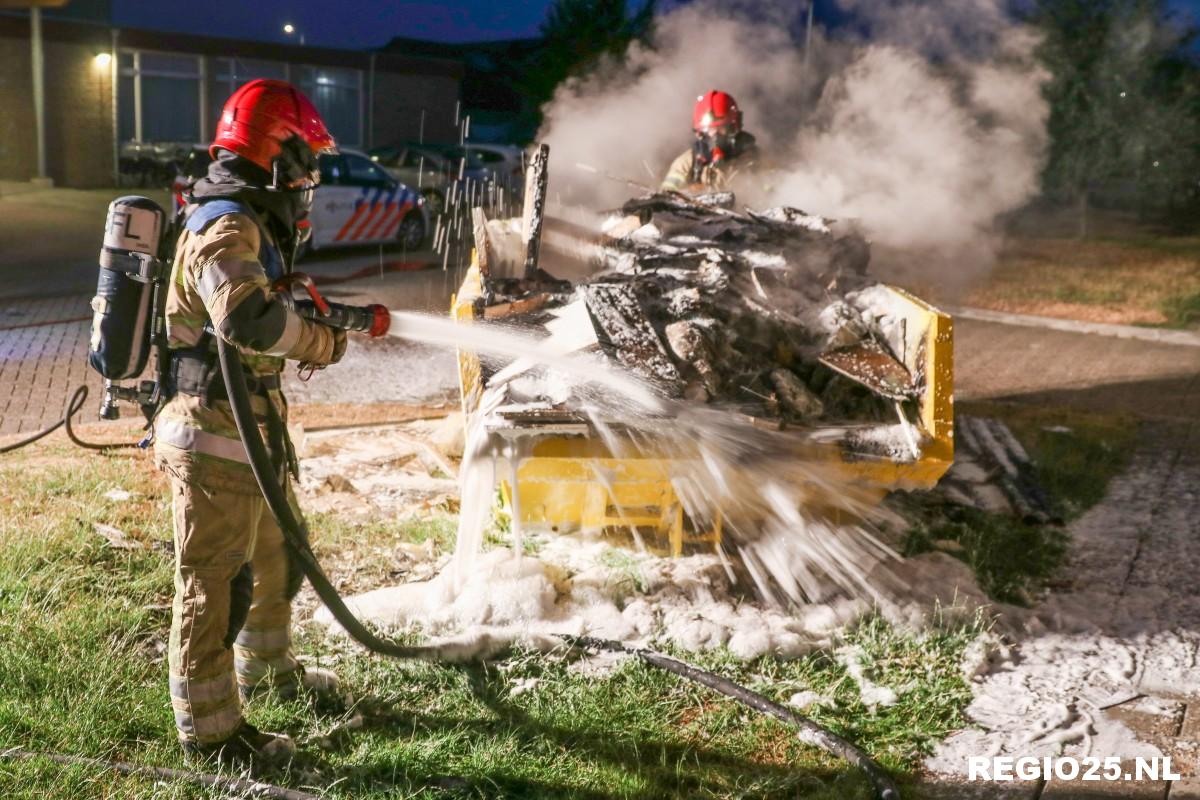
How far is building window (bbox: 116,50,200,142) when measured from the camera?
25906 mm

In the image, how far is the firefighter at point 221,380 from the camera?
319 cm

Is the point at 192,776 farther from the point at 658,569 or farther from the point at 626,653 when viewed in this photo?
the point at 658,569

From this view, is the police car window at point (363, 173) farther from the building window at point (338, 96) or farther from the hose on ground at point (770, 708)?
the building window at point (338, 96)

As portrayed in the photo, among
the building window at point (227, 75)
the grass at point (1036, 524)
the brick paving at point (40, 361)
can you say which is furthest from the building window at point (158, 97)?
the grass at point (1036, 524)

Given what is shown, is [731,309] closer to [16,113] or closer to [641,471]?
[641,471]

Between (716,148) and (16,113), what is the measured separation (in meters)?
21.0

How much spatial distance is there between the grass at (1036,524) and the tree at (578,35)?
1565 cm

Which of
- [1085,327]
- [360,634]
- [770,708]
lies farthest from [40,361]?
[1085,327]

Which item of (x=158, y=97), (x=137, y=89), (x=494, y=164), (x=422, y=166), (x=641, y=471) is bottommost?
(x=641, y=471)

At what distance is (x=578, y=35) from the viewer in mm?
22422

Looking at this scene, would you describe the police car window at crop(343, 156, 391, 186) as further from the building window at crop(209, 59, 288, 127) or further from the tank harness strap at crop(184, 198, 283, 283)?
the building window at crop(209, 59, 288, 127)

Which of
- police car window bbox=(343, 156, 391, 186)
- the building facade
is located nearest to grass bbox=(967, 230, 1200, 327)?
police car window bbox=(343, 156, 391, 186)

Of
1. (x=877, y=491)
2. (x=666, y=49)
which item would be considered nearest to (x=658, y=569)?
(x=877, y=491)

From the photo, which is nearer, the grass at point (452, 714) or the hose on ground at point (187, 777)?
the hose on ground at point (187, 777)
